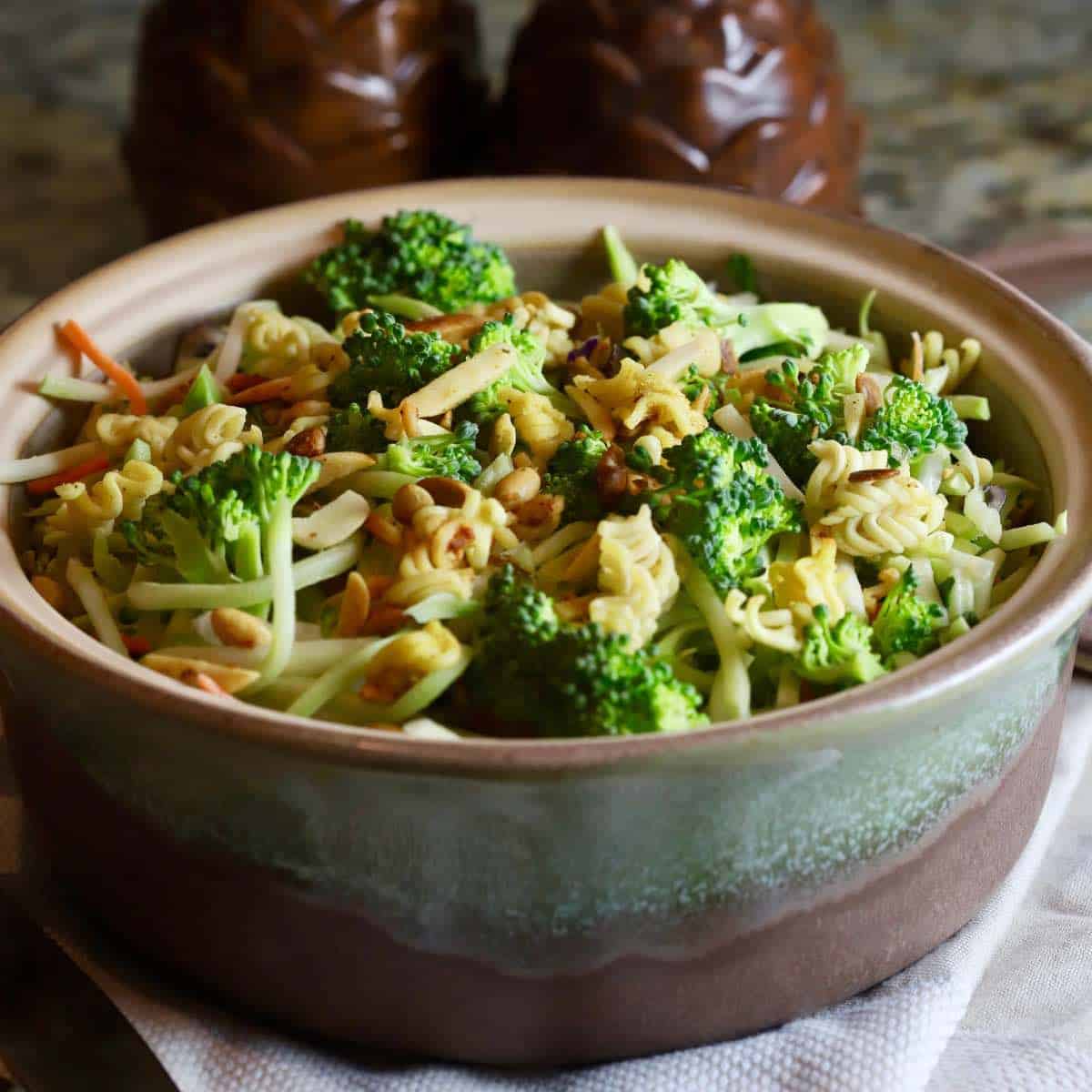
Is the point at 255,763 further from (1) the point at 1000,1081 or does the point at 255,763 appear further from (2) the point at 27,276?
(2) the point at 27,276

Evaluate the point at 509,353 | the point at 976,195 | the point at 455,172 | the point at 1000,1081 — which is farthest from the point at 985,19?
the point at 1000,1081

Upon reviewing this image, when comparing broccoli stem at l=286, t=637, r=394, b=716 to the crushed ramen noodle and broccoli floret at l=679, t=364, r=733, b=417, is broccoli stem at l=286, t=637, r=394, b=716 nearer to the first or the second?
the crushed ramen noodle

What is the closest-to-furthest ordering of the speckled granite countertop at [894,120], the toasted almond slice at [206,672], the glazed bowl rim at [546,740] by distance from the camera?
the glazed bowl rim at [546,740]
the toasted almond slice at [206,672]
the speckled granite countertop at [894,120]

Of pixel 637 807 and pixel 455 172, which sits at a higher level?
pixel 637 807

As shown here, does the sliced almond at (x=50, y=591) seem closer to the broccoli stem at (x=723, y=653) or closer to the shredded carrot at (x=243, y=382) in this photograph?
the shredded carrot at (x=243, y=382)

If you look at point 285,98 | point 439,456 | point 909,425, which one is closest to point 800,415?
point 909,425

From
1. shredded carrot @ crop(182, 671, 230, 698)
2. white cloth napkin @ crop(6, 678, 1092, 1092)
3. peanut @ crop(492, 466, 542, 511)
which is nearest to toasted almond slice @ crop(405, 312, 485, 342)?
peanut @ crop(492, 466, 542, 511)

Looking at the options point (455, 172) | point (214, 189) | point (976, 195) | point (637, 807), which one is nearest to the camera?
point (637, 807)

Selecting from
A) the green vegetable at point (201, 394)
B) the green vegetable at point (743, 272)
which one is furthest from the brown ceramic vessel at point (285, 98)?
the green vegetable at point (201, 394)
